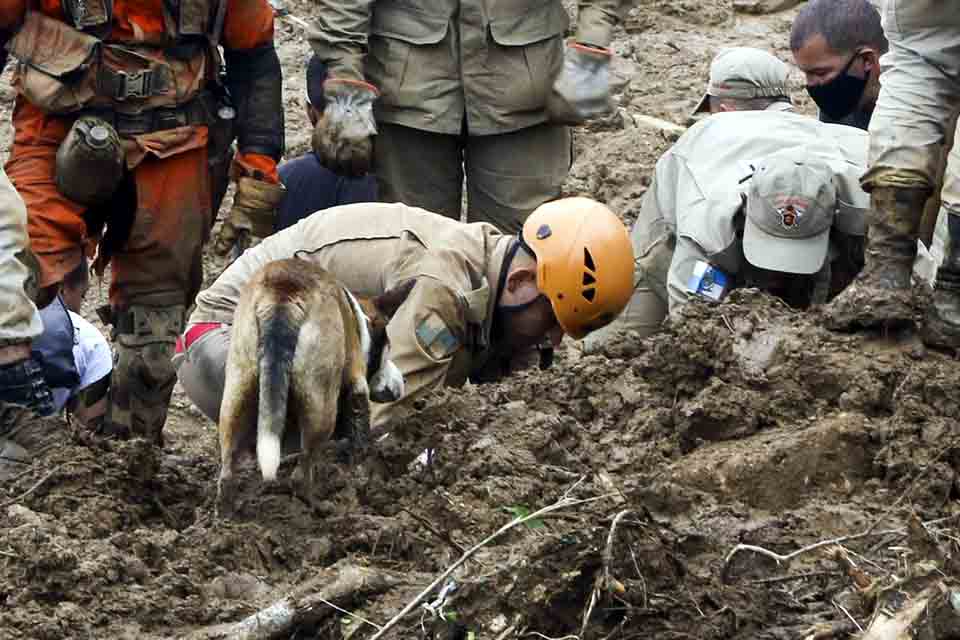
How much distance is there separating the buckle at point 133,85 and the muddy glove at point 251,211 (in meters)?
0.56

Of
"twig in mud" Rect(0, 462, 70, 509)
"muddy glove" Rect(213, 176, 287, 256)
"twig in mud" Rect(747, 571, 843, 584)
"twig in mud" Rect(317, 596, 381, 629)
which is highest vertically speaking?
"twig in mud" Rect(317, 596, 381, 629)

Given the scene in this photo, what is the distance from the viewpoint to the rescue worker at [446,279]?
5352mm

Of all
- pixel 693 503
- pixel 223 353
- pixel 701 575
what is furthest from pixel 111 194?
pixel 701 575

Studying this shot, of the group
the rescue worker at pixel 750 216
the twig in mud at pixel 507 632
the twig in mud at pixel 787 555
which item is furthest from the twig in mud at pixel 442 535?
the rescue worker at pixel 750 216

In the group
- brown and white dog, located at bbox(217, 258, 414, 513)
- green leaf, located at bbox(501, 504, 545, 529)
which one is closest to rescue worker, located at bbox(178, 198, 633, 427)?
brown and white dog, located at bbox(217, 258, 414, 513)

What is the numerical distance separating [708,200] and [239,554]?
2.75 metres

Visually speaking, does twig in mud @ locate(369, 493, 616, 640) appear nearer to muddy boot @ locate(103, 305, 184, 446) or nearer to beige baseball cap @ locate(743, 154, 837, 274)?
beige baseball cap @ locate(743, 154, 837, 274)

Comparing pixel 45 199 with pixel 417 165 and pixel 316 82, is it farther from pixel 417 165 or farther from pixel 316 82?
pixel 417 165

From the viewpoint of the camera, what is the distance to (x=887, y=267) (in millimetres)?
5336

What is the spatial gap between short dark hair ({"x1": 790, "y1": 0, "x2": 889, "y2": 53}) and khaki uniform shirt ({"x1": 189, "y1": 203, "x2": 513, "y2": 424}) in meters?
2.04

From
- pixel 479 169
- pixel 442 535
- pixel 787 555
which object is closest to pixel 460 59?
pixel 479 169

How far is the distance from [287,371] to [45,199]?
6.02 ft

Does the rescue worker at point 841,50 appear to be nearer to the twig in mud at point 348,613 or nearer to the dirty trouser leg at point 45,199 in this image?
the dirty trouser leg at point 45,199

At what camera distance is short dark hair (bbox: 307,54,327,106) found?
677cm
